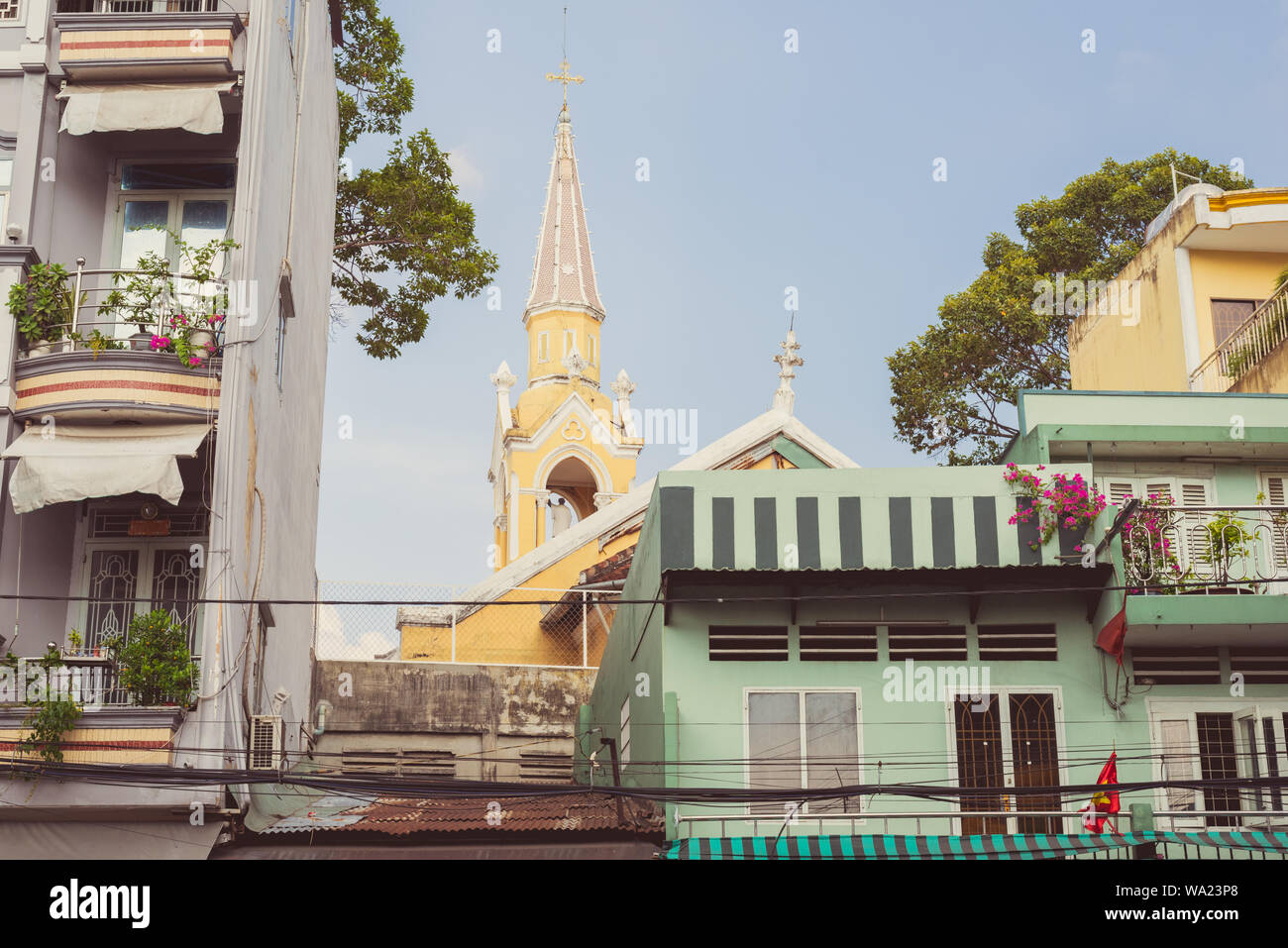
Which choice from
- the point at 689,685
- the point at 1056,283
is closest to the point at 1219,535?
the point at 689,685

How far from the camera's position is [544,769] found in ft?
86.1

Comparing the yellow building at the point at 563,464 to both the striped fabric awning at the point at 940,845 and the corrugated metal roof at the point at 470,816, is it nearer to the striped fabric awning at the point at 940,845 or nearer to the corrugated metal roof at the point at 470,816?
the corrugated metal roof at the point at 470,816

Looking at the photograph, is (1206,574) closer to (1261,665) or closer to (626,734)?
(1261,665)

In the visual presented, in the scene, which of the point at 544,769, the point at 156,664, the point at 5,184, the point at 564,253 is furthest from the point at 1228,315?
the point at 564,253

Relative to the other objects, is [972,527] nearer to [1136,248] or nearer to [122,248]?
[122,248]

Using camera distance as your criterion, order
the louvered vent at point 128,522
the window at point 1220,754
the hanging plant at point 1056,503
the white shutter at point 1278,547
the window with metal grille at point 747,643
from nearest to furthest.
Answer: the window at point 1220,754
the hanging plant at point 1056,503
the window with metal grille at point 747,643
the louvered vent at point 128,522
the white shutter at point 1278,547

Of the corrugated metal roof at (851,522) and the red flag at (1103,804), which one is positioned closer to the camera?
the red flag at (1103,804)

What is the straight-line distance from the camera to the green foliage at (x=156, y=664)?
656 inches

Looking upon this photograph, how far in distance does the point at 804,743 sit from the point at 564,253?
3119cm

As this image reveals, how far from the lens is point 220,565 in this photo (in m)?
17.3

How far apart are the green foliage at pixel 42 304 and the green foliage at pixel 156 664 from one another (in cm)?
373

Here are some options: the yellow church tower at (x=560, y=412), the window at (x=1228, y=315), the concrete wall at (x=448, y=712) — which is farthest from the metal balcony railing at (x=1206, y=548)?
the yellow church tower at (x=560, y=412)

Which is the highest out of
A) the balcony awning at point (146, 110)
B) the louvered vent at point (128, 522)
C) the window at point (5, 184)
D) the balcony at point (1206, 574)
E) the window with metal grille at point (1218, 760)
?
the balcony awning at point (146, 110)

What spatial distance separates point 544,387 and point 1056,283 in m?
15.9
